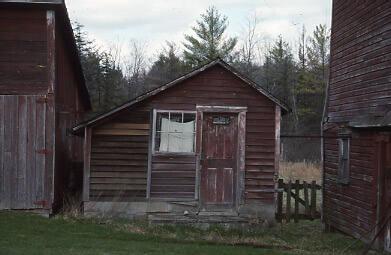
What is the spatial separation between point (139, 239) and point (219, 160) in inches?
128

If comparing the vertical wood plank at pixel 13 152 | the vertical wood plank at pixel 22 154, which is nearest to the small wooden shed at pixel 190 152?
the vertical wood plank at pixel 22 154

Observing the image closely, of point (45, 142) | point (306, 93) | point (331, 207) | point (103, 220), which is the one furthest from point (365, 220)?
point (306, 93)

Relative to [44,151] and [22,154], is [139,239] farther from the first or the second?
[22,154]

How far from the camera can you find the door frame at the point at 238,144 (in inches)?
515

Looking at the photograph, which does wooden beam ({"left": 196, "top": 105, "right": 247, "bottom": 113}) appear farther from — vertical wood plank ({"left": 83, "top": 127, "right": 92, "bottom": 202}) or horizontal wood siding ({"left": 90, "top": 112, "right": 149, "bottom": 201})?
vertical wood plank ({"left": 83, "top": 127, "right": 92, "bottom": 202})

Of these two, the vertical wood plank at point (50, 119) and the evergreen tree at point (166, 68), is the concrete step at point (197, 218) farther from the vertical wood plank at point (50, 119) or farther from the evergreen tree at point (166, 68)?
the evergreen tree at point (166, 68)

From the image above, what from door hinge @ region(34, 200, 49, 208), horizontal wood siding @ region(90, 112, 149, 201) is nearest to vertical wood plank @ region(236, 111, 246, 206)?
horizontal wood siding @ region(90, 112, 149, 201)

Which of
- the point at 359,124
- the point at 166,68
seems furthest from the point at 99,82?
the point at 359,124

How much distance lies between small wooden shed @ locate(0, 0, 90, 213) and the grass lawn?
1.89 feet

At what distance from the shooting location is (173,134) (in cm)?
1306

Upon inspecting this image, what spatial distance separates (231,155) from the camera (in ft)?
43.3

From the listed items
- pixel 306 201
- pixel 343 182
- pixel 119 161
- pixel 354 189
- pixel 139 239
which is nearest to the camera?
pixel 139 239

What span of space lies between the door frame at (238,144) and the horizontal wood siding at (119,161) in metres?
1.25

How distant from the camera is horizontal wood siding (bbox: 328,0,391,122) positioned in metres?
11.5
